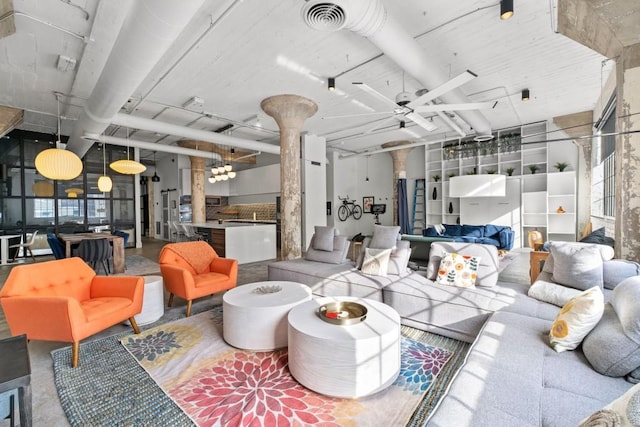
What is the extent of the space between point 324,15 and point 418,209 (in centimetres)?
884

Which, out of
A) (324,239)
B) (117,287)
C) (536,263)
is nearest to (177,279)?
(117,287)

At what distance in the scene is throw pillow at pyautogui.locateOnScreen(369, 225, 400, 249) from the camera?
14.0 feet

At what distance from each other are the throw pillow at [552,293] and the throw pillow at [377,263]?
5.22 ft

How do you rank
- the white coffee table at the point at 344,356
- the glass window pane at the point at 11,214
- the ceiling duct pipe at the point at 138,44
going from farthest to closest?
the glass window pane at the point at 11,214 → the ceiling duct pipe at the point at 138,44 → the white coffee table at the point at 344,356

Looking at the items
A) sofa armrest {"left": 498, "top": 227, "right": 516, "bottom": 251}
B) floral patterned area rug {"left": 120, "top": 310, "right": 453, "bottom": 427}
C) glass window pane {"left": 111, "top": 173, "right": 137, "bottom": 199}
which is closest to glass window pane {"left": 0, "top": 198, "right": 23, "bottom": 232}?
glass window pane {"left": 111, "top": 173, "right": 137, "bottom": 199}

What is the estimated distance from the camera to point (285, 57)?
4.13 m

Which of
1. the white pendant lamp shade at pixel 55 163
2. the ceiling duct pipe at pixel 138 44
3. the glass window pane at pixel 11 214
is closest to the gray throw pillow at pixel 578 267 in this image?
the ceiling duct pipe at pixel 138 44

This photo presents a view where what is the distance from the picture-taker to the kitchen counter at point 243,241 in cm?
696

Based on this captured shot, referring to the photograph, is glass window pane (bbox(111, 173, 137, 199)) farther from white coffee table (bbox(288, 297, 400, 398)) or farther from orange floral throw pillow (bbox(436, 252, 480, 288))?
orange floral throw pillow (bbox(436, 252, 480, 288))

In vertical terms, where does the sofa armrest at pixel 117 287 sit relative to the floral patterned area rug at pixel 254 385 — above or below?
above

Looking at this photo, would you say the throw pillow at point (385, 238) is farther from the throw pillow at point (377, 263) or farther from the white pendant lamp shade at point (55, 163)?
the white pendant lamp shade at point (55, 163)

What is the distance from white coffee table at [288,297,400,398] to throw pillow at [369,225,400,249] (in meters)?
1.98

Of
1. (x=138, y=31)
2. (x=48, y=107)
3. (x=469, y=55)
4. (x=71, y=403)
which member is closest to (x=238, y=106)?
(x=138, y=31)

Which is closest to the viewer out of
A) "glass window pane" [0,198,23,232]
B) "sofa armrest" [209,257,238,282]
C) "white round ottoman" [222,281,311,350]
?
"white round ottoman" [222,281,311,350]
